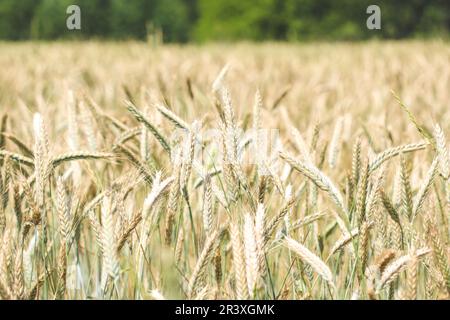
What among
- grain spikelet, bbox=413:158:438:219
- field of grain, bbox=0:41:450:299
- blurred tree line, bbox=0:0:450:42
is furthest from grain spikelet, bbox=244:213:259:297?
blurred tree line, bbox=0:0:450:42

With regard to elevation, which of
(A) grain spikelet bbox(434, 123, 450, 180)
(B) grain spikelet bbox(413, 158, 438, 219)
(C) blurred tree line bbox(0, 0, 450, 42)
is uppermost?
(C) blurred tree line bbox(0, 0, 450, 42)

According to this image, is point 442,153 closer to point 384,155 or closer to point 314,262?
point 384,155

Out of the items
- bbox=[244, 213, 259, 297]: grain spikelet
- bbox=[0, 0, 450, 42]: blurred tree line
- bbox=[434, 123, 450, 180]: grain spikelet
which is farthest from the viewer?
A: bbox=[0, 0, 450, 42]: blurred tree line

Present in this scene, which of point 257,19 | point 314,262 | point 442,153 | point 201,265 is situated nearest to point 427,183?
point 442,153

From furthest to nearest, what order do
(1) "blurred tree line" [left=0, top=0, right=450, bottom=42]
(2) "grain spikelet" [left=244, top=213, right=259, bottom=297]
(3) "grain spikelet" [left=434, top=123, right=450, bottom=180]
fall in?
(1) "blurred tree line" [left=0, top=0, right=450, bottom=42], (3) "grain spikelet" [left=434, top=123, right=450, bottom=180], (2) "grain spikelet" [left=244, top=213, right=259, bottom=297]

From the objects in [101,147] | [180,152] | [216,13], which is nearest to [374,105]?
A: [101,147]

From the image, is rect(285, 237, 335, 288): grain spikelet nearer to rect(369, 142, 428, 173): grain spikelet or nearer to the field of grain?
the field of grain

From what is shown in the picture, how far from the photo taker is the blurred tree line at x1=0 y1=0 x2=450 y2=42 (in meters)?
26.0

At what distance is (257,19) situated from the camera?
91.8 feet

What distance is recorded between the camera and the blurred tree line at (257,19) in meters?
26.0

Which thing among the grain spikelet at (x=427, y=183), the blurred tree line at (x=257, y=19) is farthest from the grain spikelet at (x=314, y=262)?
the blurred tree line at (x=257, y=19)

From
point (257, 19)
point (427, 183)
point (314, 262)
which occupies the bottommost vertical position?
point (314, 262)

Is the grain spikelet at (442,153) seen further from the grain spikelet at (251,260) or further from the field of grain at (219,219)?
the grain spikelet at (251,260)
